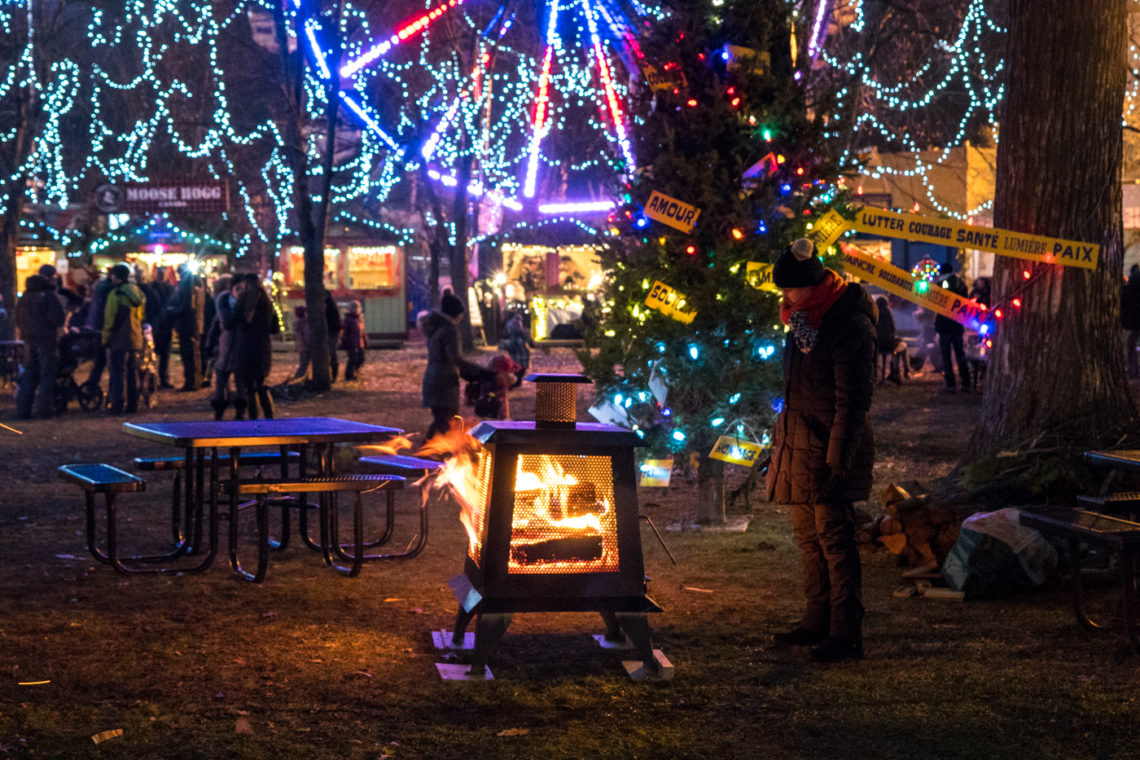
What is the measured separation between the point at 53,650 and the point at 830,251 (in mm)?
5877

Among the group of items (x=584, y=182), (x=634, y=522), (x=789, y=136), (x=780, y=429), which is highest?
(x=584, y=182)

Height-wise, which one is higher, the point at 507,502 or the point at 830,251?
the point at 830,251

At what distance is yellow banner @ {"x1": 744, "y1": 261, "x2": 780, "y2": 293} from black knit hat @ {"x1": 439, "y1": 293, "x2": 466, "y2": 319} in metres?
3.55

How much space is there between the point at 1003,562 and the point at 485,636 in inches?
129

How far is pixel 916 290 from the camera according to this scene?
28.3 feet

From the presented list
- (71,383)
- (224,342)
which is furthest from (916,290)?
(71,383)

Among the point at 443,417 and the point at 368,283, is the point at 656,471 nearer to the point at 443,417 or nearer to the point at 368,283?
the point at 443,417

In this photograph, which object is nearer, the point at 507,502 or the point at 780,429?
the point at 507,502

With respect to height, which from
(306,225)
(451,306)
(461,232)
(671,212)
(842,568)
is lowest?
(842,568)

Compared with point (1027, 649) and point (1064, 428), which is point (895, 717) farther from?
point (1064, 428)

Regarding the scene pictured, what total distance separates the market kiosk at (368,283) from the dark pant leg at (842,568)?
2957 centimetres

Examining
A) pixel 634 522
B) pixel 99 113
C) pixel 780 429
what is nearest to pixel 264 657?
pixel 634 522

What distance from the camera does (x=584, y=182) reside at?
134 ft

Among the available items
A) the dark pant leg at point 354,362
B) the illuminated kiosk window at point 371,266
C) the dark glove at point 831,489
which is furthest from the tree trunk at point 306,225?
the dark glove at point 831,489
